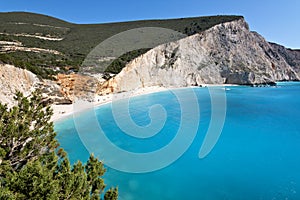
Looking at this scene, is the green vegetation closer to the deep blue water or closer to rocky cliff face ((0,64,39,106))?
the deep blue water

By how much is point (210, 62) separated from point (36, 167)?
68642 mm

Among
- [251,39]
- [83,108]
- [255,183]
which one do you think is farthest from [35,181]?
[251,39]

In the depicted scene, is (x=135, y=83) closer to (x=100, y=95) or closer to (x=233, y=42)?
(x=100, y=95)

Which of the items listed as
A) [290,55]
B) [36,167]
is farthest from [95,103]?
[290,55]

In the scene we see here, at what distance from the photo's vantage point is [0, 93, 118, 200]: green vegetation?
4316 mm

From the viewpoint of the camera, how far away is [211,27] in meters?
71.6

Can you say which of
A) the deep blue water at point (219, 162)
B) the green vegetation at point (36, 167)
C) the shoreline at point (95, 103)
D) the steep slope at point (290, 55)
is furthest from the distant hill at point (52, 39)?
the steep slope at point (290, 55)

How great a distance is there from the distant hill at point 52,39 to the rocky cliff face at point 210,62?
307cm

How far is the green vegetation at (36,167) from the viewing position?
4316 millimetres

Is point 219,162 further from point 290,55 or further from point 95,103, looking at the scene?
point 290,55

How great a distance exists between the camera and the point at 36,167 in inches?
175

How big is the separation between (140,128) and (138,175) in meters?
9.40

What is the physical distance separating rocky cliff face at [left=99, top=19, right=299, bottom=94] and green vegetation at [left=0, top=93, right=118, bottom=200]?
100 ft

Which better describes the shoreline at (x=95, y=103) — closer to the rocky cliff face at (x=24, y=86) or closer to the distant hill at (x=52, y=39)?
the rocky cliff face at (x=24, y=86)
